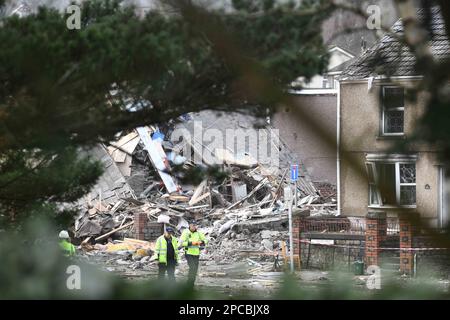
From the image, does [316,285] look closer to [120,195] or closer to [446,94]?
[446,94]

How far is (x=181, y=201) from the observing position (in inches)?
1485

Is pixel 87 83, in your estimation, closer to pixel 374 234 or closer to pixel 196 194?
pixel 374 234

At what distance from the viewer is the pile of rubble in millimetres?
32219

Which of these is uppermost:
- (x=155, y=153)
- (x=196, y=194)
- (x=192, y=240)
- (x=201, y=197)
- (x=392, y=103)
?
(x=155, y=153)

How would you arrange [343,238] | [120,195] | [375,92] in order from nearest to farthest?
[375,92] → [343,238] → [120,195]

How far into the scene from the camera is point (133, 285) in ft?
6.35

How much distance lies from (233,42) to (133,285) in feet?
1.96

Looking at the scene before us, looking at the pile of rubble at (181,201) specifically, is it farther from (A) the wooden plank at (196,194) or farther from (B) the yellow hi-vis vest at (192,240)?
(B) the yellow hi-vis vest at (192,240)

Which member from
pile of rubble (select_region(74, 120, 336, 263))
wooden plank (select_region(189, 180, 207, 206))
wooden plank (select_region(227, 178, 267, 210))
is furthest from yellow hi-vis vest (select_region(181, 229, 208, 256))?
wooden plank (select_region(189, 180, 207, 206))

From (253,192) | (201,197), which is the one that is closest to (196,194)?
(201,197)

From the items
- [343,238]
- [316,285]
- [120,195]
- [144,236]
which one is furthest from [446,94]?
[120,195]

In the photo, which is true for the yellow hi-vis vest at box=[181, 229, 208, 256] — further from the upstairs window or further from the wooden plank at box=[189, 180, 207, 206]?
the wooden plank at box=[189, 180, 207, 206]

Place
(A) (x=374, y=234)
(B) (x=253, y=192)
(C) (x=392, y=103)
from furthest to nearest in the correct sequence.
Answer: (B) (x=253, y=192) → (A) (x=374, y=234) → (C) (x=392, y=103)

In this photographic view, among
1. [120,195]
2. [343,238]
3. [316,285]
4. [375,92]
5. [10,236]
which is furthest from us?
[120,195]
